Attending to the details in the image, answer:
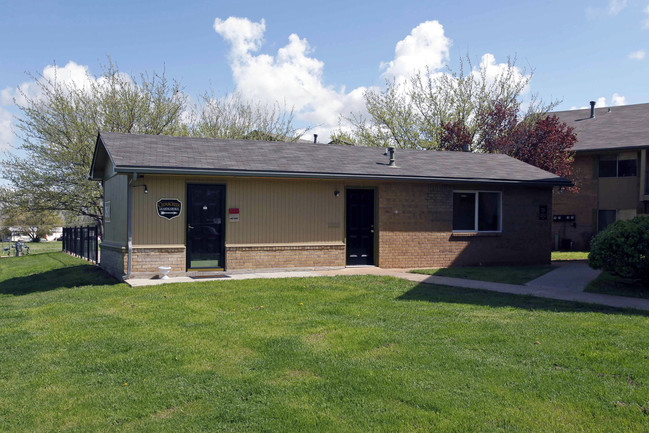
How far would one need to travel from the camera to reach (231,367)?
561 centimetres

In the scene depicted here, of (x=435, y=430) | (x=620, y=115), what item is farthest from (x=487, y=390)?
(x=620, y=115)

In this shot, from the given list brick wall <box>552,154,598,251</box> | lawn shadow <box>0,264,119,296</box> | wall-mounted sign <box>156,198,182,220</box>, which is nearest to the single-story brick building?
wall-mounted sign <box>156,198,182,220</box>

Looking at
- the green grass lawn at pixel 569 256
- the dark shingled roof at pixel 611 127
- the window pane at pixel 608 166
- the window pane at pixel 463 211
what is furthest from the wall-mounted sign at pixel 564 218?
the window pane at pixel 463 211

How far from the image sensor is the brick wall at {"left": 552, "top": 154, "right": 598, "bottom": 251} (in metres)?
24.3

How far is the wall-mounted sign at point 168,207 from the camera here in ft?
40.9

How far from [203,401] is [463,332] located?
11.9 feet

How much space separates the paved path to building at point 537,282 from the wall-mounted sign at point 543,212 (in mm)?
2179

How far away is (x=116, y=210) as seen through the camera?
45.8 feet

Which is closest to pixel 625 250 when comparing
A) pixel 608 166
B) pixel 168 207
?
pixel 168 207

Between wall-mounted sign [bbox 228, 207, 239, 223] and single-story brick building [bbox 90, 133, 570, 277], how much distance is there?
29mm

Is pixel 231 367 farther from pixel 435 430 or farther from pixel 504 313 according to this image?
pixel 504 313

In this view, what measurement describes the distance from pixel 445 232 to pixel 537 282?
12.3 feet

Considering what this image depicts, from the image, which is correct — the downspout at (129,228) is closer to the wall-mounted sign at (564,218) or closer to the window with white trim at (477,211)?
the window with white trim at (477,211)

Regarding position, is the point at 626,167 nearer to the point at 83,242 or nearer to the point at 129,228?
the point at 129,228
